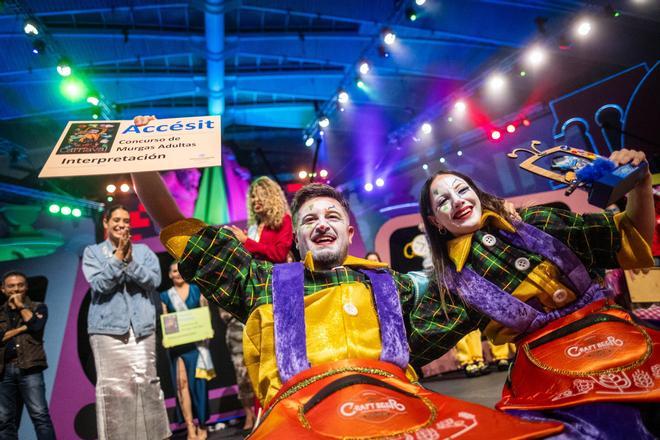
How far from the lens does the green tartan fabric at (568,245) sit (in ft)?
5.37

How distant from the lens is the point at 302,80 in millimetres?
8656

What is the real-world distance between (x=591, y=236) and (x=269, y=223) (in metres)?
2.08

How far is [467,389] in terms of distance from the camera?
4242mm

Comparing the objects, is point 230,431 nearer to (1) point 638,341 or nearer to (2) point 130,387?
(2) point 130,387

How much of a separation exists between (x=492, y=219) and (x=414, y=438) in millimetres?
1179

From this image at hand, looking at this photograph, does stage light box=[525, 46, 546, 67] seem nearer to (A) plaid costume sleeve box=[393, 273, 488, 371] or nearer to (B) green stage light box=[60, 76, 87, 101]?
Answer: (A) plaid costume sleeve box=[393, 273, 488, 371]

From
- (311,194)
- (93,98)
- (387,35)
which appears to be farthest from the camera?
(93,98)

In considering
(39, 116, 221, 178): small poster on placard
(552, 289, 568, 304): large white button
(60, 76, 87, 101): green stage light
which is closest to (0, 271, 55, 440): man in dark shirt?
(39, 116, 221, 178): small poster on placard

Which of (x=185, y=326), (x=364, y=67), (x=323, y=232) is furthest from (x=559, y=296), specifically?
(x=364, y=67)

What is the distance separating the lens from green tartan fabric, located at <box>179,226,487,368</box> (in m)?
1.51

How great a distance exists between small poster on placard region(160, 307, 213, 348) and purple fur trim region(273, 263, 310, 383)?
322cm

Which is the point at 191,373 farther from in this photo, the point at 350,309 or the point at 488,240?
the point at 488,240

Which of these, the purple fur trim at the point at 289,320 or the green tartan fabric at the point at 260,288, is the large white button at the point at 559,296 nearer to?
the green tartan fabric at the point at 260,288

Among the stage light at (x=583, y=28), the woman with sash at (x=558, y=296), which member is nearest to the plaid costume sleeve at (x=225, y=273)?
the woman with sash at (x=558, y=296)
